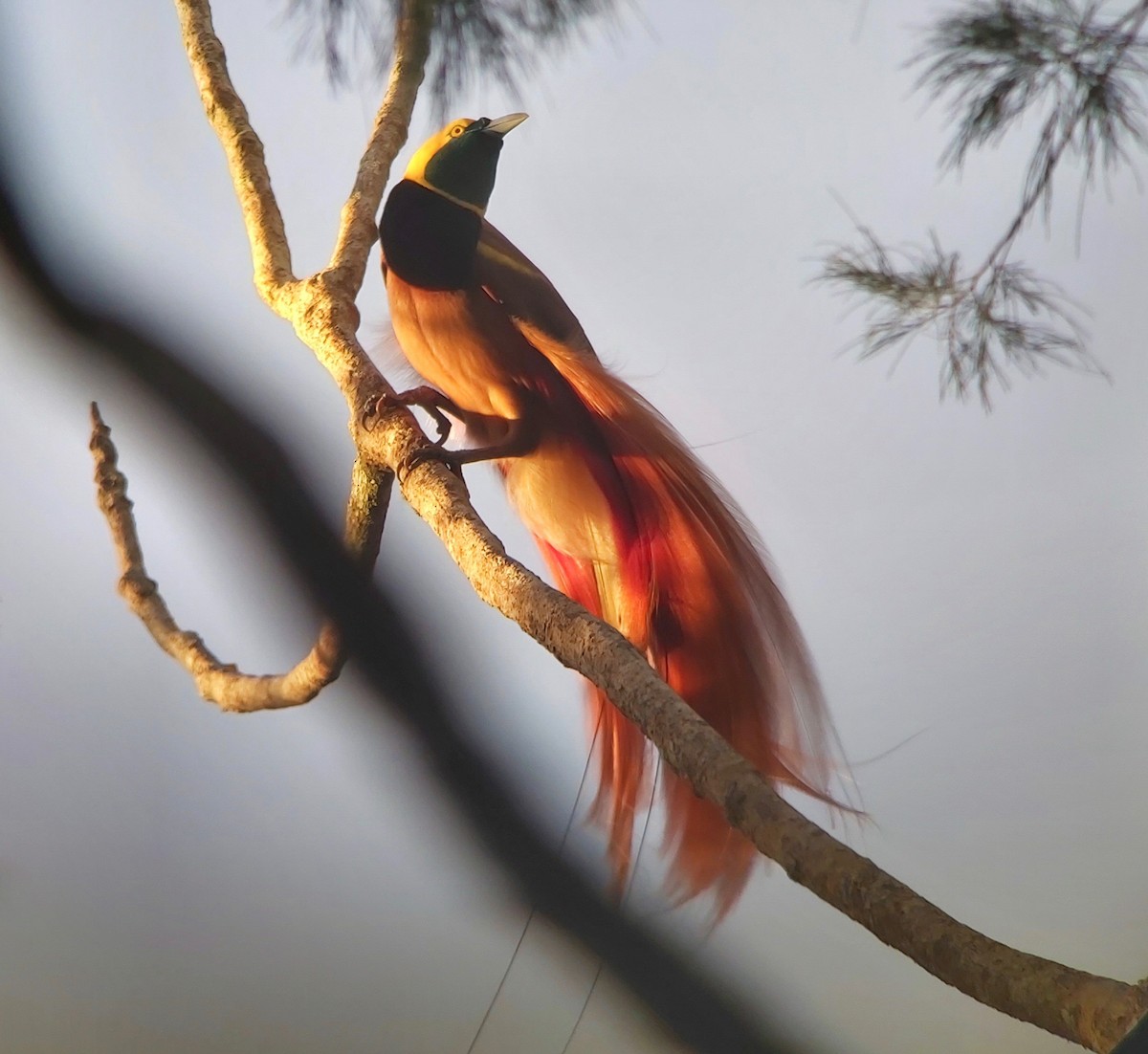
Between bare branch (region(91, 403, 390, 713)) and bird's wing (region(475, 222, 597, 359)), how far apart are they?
26 cm

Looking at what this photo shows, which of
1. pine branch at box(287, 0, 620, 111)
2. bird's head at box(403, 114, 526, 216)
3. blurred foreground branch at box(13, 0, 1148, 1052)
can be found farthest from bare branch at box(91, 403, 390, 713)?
pine branch at box(287, 0, 620, 111)

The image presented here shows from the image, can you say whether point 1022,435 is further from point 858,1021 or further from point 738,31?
point 858,1021

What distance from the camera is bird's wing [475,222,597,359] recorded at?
49.1 inches

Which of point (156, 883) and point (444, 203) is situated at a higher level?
point (444, 203)

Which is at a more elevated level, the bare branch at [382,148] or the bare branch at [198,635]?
the bare branch at [382,148]

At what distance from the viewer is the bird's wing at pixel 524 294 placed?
125 cm

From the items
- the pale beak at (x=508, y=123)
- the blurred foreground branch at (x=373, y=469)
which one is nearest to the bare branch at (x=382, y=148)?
the blurred foreground branch at (x=373, y=469)

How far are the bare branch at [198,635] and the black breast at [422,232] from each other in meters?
0.25

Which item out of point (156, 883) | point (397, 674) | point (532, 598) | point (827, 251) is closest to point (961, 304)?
point (827, 251)

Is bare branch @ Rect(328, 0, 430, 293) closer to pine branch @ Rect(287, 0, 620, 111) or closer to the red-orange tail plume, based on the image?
pine branch @ Rect(287, 0, 620, 111)

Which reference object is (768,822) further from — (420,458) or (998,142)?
(998,142)

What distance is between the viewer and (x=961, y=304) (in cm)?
119

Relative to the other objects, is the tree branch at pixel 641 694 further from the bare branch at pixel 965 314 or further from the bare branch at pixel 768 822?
the bare branch at pixel 965 314

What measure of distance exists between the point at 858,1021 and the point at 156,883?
890mm
